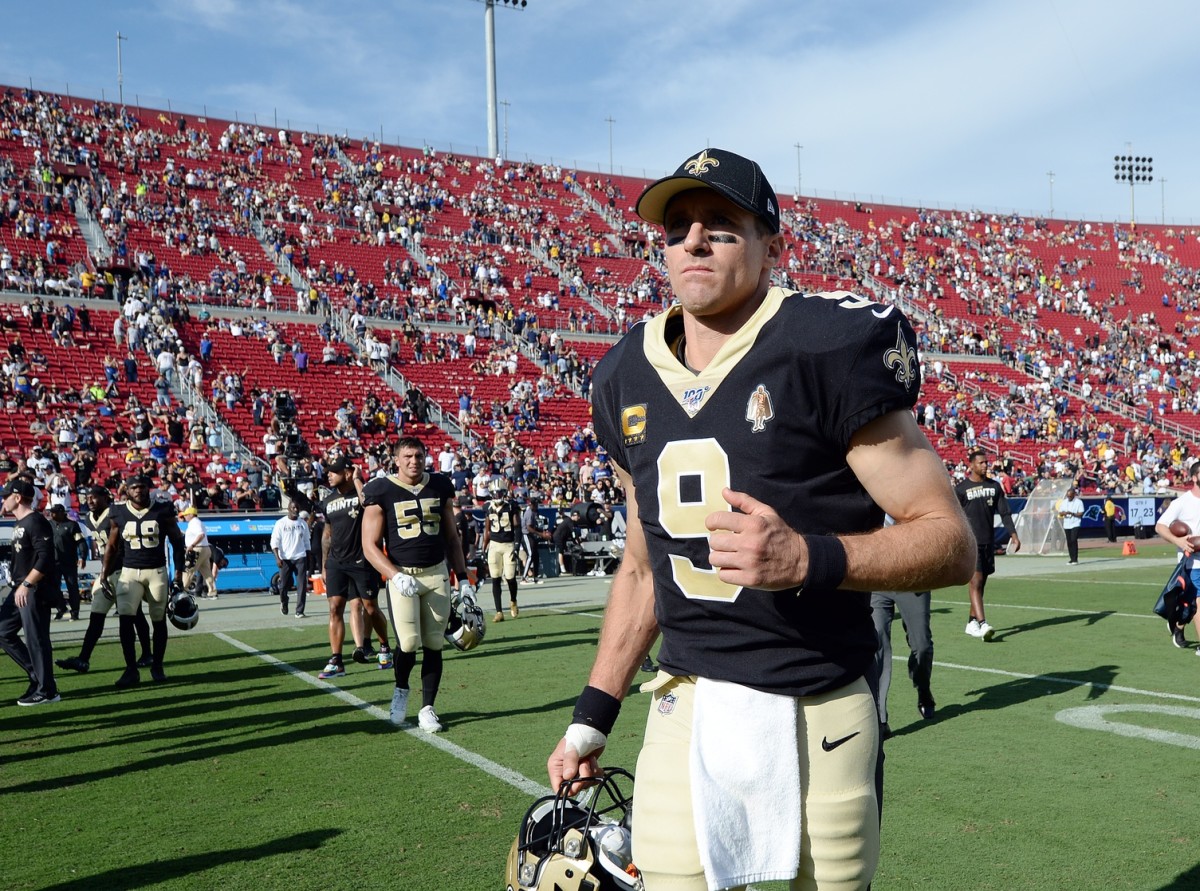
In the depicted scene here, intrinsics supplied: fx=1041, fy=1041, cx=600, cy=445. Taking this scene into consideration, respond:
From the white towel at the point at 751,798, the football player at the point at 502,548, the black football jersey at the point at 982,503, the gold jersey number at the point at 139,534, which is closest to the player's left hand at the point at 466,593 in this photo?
the gold jersey number at the point at 139,534

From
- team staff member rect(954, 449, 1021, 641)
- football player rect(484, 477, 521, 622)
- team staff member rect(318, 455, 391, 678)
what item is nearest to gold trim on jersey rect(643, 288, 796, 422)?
team staff member rect(318, 455, 391, 678)

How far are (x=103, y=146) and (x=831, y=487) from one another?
41782 mm

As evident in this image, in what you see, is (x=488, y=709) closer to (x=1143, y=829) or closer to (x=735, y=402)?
(x=1143, y=829)

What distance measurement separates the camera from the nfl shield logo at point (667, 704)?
7.55ft

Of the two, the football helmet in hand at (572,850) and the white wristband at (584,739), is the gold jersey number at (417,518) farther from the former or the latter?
the white wristband at (584,739)

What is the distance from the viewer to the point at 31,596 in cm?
853

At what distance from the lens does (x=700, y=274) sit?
2.29 meters

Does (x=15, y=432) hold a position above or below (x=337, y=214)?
below

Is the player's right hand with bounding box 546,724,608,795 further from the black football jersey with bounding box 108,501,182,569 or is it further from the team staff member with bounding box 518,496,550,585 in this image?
the team staff member with bounding box 518,496,550,585

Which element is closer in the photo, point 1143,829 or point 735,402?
point 735,402

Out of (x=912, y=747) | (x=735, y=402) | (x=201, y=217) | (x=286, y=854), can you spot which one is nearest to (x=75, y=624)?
(x=286, y=854)

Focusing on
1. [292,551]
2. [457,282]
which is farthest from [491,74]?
[292,551]

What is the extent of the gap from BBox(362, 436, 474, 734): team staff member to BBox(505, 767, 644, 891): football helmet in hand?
5.07 metres

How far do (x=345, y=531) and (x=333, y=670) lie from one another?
4.60 ft
